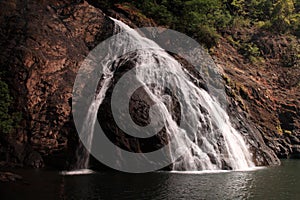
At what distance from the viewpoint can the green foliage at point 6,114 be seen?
15.9 m

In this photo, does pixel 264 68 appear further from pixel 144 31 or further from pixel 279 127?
pixel 144 31

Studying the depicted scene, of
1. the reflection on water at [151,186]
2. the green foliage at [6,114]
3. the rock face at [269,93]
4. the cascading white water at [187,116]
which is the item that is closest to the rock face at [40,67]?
the green foliage at [6,114]

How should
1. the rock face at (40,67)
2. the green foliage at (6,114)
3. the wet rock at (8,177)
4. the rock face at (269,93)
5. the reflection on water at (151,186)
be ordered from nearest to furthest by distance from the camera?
the reflection on water at (151,186) < the wet rock at (8,177) < the green foliage at (6,114) < the rock face at (40,67) < the rock face at (269,93)

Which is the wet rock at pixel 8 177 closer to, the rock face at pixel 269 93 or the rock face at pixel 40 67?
the rock face at pixel 40 67

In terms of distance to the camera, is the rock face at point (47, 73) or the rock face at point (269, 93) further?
the rock face at point (269, 93)

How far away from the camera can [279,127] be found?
27812 mm

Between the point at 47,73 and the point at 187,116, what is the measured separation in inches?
276

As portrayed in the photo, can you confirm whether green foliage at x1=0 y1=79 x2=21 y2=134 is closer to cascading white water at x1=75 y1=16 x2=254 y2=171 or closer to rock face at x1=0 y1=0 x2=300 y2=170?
rock face at x1=0 y1=0 x2=300 y2=170

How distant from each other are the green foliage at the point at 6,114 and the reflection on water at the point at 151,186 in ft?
8.15

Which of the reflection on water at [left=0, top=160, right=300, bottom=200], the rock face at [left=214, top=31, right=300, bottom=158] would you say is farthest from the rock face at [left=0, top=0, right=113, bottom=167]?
the rock face at [left=214, top=31, right=300, bottom=158]

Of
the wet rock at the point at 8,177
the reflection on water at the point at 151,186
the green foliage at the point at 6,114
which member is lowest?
the reflection on water at the point at 151,186

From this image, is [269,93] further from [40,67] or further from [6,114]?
[6,114]

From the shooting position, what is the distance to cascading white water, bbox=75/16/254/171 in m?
16.9

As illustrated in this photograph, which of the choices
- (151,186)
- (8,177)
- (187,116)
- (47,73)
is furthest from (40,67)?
(151,186)
